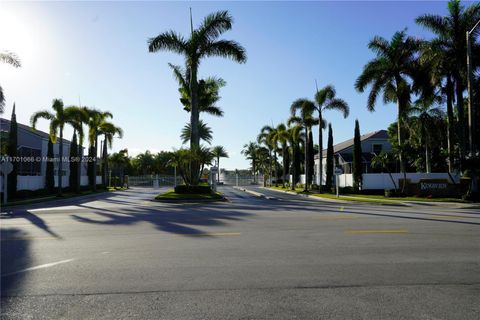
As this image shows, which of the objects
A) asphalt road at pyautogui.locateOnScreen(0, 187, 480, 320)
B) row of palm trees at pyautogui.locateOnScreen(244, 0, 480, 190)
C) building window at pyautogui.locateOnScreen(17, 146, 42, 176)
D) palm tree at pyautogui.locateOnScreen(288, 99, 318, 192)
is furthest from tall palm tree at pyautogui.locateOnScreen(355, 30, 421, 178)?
building window at pyautogui.locateOnScreen(17, 146, 42, 176)

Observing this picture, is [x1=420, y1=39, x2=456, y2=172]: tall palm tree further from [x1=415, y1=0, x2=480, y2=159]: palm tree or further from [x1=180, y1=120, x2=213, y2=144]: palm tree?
[x1=180, y1=120, x2=213, y2=144]: palm tree

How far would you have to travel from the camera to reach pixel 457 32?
97.7 ft

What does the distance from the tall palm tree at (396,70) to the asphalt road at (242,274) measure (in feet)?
86.1

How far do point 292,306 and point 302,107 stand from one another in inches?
1667

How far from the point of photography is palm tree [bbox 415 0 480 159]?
29.4m

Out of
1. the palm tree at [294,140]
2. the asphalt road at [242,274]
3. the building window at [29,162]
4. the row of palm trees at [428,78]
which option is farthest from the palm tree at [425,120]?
the building window at [29,162]

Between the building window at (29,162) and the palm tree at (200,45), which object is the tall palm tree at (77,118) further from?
the palm tree at (200,45)

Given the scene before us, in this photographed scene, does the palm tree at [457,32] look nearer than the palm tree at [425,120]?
Yes

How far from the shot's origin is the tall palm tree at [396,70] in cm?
3572

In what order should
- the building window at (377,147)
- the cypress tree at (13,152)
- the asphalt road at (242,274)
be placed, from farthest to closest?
the building window at (377,147)
the cypress tree at (13,152)
the asphalt road at (242,274)

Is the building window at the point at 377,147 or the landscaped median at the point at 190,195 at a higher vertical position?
the building window at the point at 377,147

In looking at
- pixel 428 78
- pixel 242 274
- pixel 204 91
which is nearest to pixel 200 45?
pixel 204 91

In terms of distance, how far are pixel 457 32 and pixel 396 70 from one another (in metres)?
6.68

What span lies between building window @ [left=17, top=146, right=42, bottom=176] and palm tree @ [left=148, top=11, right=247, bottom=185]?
23956 millimetres
